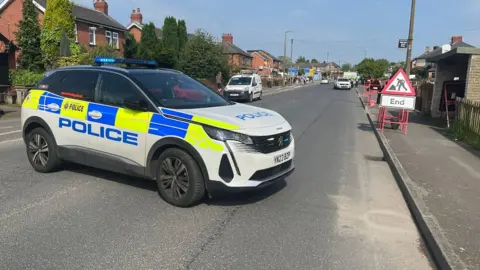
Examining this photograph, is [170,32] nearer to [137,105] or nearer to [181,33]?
[181,33]

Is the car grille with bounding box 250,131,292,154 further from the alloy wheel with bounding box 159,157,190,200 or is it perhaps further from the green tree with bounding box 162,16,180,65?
the green tree with bounding box 162,16,180,65

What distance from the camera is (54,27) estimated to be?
2552 centimetres

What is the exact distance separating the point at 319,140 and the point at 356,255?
22.4 feet

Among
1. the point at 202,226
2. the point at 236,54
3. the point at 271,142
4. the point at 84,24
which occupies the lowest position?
the point at 202,226

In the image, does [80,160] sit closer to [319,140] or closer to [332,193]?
[332,193]

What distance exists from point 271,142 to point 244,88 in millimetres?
21099

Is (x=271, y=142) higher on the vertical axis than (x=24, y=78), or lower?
lower

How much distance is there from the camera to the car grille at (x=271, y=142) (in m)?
4.69

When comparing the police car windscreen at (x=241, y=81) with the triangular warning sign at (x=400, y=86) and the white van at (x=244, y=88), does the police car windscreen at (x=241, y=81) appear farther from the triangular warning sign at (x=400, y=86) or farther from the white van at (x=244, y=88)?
the triangular warning sign at (x=400, y=86)

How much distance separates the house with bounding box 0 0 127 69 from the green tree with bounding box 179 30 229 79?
304 inches

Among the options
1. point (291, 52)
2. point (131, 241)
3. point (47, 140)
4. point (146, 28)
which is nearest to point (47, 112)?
point (47, 140)

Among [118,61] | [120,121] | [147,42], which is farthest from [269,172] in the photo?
[147,42]

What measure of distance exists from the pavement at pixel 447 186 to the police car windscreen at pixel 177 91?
3.19 m

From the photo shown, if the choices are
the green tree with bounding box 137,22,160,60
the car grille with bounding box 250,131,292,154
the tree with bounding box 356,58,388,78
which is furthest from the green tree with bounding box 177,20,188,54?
the tree with bounding box 356,58,388,78
